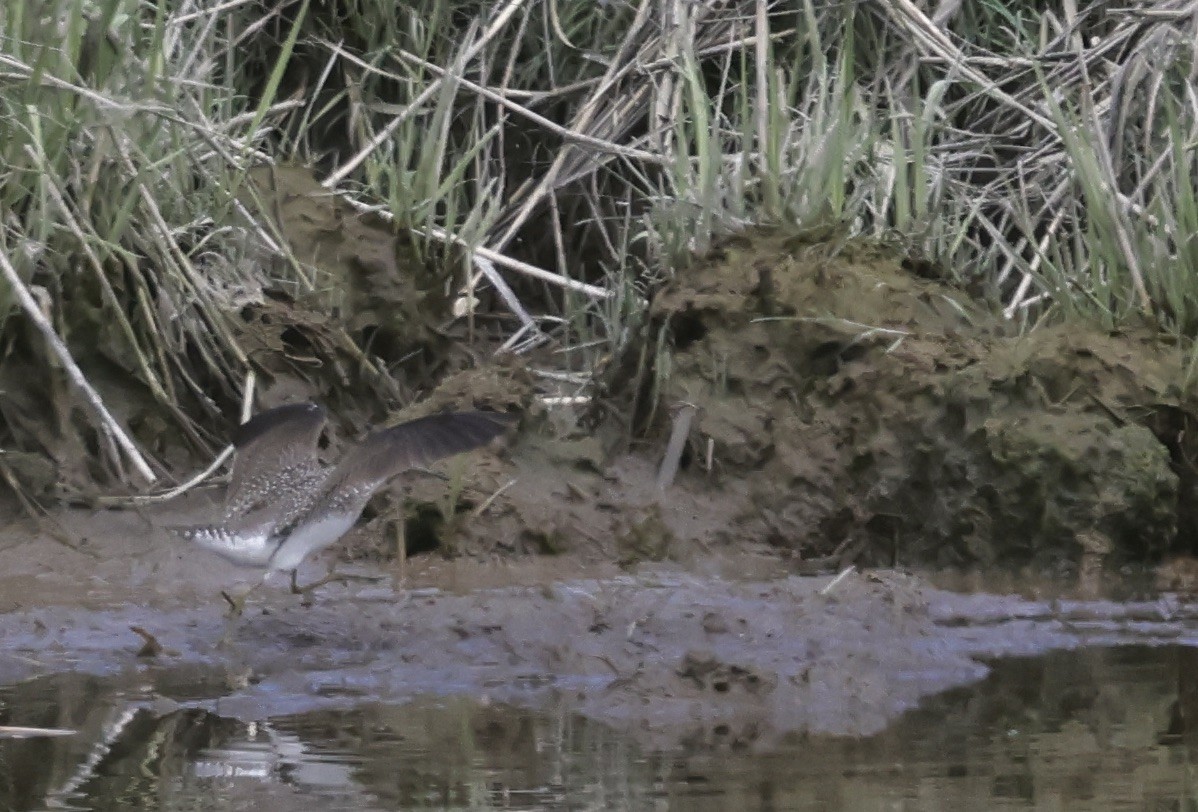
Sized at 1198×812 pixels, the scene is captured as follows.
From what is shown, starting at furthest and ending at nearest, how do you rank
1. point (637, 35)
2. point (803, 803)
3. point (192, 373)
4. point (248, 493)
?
point (637, 35) < point (192, 373) < point (248, 493) < point (803, 803)

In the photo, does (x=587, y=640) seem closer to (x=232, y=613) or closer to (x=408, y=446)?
(x=408, y=446)

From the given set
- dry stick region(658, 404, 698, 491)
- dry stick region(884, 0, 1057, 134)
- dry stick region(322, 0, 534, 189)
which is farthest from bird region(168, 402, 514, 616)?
dry stick region(884, 0, 1057, 134)

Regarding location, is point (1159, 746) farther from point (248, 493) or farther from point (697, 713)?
point (248, 493)

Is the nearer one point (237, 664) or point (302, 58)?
point (237, 664)

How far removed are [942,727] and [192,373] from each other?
2.88 m

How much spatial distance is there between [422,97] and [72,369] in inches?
75.9

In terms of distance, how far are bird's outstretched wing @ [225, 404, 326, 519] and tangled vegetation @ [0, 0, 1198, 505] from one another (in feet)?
1.56

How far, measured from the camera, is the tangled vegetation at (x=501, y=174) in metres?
5.86

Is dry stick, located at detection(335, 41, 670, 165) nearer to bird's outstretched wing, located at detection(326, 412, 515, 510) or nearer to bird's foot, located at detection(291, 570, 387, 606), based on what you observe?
bird's foot, located at detection(291, 570, 387, 606)

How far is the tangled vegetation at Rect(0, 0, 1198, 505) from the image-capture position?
231 inches

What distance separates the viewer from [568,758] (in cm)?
382

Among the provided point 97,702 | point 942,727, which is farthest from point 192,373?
point 942,727

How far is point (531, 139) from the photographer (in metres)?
7.95

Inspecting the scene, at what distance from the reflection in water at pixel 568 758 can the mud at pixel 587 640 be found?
145mm
